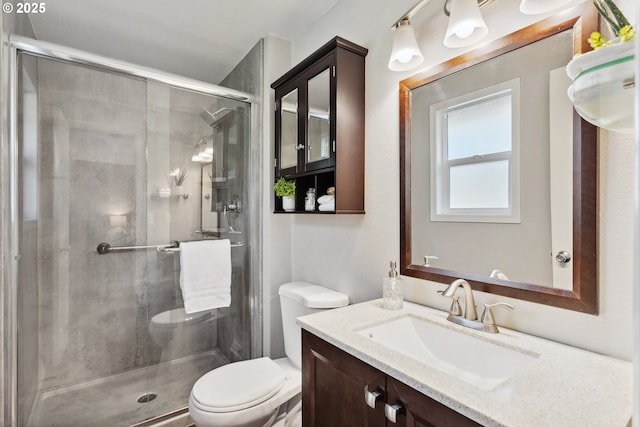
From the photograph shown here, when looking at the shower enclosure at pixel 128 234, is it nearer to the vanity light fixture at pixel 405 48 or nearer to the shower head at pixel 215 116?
the shower head at pixel 215 116

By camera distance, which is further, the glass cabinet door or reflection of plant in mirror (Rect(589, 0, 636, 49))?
the glass cabinet door

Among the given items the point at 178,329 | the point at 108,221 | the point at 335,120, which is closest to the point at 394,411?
the point at 335,120

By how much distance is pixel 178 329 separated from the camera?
6.75 ft

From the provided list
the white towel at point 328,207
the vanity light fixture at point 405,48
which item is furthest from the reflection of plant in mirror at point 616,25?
the white towel at point 328,207

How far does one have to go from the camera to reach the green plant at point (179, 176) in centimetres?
202

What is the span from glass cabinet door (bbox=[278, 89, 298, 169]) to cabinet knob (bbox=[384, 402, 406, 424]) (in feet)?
4.20

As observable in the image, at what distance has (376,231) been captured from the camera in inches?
58.6

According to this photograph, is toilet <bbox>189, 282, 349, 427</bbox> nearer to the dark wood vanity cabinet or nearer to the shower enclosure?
the dark wood vanity cabinet

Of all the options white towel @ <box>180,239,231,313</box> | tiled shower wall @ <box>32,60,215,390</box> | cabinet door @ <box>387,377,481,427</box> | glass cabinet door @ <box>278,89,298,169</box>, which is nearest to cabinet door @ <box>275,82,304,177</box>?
glass cabinet door @ <box>278,89,298,169</box>

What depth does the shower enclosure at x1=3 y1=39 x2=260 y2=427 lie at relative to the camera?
6.09 ft

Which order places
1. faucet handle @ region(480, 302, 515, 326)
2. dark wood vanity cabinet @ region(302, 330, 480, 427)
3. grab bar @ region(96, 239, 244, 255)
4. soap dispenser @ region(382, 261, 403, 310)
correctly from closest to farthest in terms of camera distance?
dark wood vanity cabinet @ region(302, 330, 480, 427) < faucet handle @ region(480, 302, 515, 326) < soap dispenser @ region(382, 261, 403, 310) < grab bar @ region(96, 239, 244, 255)

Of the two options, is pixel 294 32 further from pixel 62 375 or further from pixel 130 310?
pixel 62 375

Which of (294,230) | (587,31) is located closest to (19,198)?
(294,230)

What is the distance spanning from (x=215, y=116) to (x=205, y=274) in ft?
3.46
